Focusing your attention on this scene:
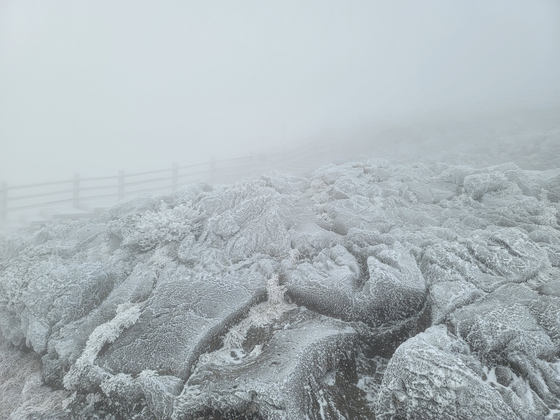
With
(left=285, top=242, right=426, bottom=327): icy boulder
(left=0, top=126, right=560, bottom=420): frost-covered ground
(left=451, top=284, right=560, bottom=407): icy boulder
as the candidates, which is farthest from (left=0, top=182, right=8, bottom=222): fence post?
(left=451, top=284, right=560, bottom=407): icy boulder

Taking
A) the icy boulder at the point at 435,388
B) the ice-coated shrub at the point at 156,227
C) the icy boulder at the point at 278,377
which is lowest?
the icy boulder at the point at 278,377

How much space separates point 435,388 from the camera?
288cm

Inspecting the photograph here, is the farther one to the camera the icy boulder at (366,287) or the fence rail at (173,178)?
the fence rail at (173,178)

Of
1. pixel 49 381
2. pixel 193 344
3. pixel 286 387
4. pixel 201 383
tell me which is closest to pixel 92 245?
pixel 49 381

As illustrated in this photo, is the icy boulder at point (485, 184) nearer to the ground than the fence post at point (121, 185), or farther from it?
farther from it

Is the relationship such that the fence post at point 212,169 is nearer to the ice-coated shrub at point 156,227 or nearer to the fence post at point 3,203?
the fence post at point 3,203

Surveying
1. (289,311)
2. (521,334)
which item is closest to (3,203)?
(289,311)

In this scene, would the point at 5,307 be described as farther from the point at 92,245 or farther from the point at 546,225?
the point at 546,225

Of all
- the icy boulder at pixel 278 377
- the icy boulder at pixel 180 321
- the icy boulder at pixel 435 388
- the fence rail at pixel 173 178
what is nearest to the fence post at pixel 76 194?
the fence rail at pixel 173 178

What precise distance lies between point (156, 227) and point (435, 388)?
5193 mm

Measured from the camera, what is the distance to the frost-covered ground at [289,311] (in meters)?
3.25

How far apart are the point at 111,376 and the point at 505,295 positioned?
5.33m

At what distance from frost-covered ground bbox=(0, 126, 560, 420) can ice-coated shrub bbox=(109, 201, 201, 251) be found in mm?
41

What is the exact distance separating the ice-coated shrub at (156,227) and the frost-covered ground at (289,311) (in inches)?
1.6
